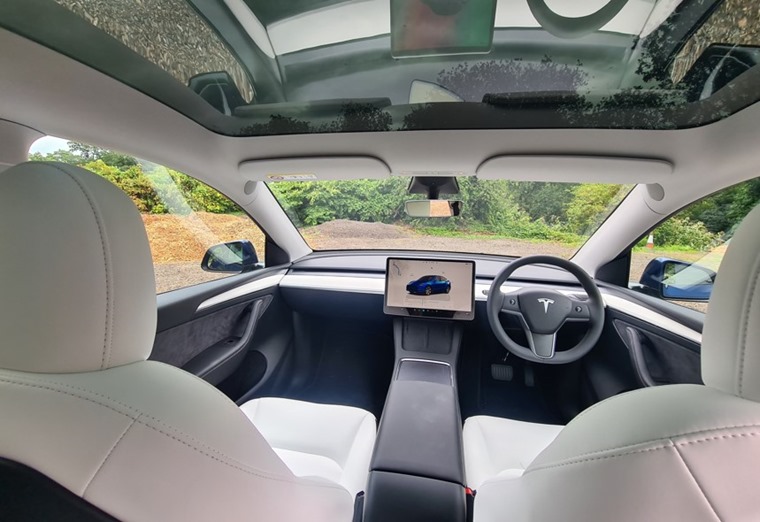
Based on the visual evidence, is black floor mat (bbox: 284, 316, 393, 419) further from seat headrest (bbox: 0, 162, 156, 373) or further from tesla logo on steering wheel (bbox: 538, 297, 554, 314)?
seat headrest (bbox: 0, 162, 156, 373)

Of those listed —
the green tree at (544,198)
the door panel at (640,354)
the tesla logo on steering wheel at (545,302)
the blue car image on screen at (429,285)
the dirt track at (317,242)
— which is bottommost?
the door panel at (640,354)

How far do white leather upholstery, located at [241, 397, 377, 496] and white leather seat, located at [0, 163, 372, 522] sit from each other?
593mm

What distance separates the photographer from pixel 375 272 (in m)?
2.66

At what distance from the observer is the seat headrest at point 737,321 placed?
1.76ft

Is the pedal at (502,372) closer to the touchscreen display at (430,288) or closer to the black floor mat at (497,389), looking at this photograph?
the black floor mat at (497,389)

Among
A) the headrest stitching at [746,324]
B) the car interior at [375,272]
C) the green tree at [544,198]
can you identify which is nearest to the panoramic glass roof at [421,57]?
the car interior at [375,272]

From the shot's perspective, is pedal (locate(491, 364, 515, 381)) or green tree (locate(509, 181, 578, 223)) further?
pedal (locate(491, 364, 515, 381))

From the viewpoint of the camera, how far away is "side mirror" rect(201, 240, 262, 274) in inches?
84.9

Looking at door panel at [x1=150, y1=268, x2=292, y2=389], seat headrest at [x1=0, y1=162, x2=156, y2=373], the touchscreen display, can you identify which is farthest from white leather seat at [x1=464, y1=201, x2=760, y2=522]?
door panel at [x1=150, y1=268, x2=292, y2=389]

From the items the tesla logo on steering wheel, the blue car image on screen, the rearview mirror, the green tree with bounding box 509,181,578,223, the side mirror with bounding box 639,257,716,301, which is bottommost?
the tesla logo on steering wheel

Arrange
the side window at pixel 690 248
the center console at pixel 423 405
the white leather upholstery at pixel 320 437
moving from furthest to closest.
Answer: the side window at pixel 690 248
the white leather upholstery at pixel 320 437
the center console at pixel 423 405

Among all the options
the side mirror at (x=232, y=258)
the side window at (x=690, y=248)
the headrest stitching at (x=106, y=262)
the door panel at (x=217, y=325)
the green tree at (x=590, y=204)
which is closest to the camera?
the headrest stitching at (x=106, y=262)

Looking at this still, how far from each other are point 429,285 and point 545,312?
2.33 feet

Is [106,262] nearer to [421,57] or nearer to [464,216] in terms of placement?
[421,57]
